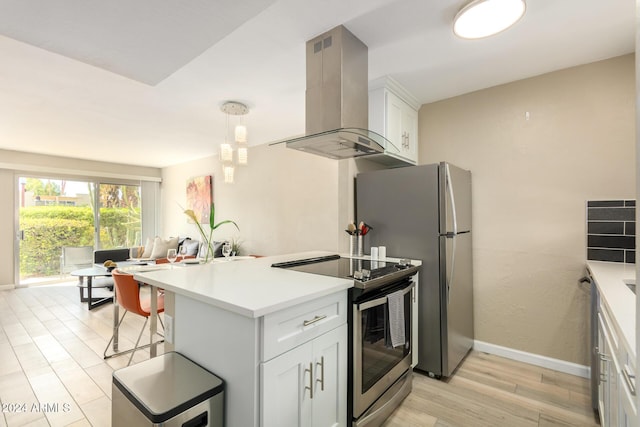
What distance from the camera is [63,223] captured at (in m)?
5.83

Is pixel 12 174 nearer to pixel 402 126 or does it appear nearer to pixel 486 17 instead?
pixel 402 126

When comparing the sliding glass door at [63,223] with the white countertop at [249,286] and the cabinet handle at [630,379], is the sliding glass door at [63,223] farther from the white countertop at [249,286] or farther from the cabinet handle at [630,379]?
the cabinet handle at [630,379]

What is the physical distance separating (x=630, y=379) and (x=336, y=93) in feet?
6.12

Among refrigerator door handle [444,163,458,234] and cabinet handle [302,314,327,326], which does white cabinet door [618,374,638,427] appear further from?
refrigerator door handle [444,163,458,234]

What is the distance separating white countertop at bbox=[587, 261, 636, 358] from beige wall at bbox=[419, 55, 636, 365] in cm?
31

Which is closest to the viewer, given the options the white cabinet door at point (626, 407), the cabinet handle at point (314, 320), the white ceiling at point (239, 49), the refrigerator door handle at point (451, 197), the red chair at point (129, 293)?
the white cabinet door at point (626, 407)

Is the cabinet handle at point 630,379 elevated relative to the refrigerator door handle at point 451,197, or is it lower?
lower

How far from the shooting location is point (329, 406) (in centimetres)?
144

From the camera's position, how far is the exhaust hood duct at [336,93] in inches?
73.7

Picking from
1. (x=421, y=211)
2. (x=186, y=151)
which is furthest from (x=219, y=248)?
(x=421, y=211)

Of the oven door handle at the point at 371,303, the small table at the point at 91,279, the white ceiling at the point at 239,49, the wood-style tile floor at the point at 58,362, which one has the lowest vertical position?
the wood-style tile floor at the point at 58,362

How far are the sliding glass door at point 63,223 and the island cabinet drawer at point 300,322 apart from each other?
6.51 meters

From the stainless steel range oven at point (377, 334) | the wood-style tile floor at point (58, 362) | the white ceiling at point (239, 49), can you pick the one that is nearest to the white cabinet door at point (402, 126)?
the white ceiling at point (239, 49)

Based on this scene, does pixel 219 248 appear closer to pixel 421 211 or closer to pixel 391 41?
pixel 421 211
